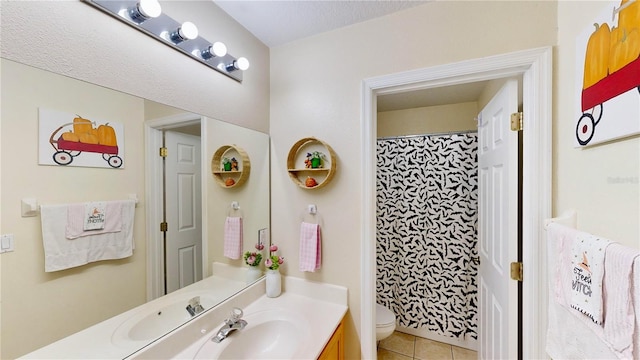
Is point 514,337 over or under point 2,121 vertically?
under

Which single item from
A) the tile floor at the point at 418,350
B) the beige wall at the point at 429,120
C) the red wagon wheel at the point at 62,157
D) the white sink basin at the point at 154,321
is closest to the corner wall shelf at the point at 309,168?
the white sink basin at the point at 154,321

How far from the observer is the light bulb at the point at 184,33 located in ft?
3.23

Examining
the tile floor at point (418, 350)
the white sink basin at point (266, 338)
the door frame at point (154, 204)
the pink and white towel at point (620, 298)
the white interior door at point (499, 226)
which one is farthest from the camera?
the tile floor at point (418, 350)

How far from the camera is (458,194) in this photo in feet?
7.03

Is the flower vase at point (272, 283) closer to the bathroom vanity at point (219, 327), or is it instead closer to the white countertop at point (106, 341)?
the bathroom vanity at point (219, 327)

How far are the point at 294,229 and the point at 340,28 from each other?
4.11ft

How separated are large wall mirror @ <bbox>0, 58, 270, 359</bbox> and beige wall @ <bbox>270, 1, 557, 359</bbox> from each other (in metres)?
0.48

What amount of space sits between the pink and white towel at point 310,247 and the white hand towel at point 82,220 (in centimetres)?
88

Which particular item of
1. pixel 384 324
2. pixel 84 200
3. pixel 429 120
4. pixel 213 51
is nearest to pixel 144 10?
pixel 213 51

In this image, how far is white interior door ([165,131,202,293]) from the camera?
103 centimetres

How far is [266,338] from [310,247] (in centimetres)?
51

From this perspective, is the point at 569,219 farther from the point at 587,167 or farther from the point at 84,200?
the point at 84,200

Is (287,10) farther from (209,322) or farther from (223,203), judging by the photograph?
(209,322)

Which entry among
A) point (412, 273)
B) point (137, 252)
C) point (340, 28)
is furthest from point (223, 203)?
point (412, 273)
